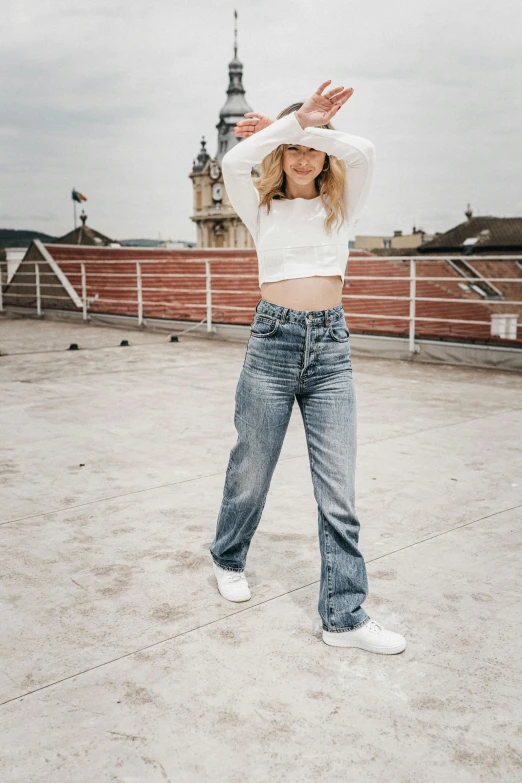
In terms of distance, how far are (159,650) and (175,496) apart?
144 cm

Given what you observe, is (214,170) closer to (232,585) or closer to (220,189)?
(220,189)

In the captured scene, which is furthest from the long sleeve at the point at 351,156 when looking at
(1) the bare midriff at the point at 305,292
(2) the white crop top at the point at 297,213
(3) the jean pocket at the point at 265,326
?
(3) the jean pocket at the point at 265,326

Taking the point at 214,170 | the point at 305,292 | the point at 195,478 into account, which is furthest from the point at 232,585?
the point at 214,170

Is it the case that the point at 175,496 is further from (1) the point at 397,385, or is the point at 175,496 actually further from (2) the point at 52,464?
(1) the point at 397,385

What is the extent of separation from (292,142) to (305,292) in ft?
1.36

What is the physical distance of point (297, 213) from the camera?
219 centimetres

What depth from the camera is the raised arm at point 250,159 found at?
207 cm

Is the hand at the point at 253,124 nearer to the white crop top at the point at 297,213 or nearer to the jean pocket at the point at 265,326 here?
the white crop top at the point at 297,213

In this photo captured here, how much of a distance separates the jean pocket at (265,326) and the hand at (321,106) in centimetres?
53

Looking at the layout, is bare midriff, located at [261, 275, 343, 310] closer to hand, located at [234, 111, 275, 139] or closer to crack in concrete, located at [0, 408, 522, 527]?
hand, located at [234, 111, 275, 139]

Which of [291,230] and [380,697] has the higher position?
[291,230]

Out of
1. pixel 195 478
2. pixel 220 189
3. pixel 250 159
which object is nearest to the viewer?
pixel 250 159

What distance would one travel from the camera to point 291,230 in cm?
218

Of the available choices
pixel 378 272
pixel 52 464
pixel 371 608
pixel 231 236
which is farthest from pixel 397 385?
pixel 231 236
